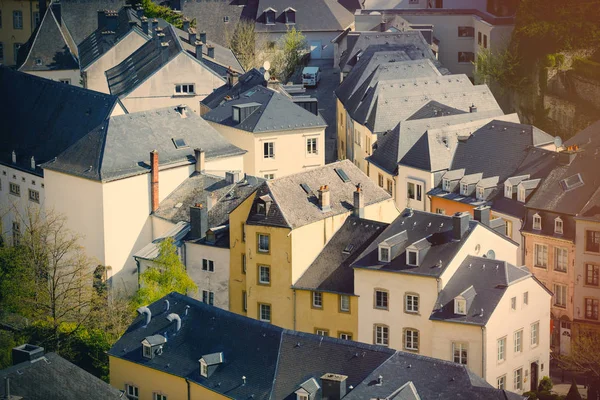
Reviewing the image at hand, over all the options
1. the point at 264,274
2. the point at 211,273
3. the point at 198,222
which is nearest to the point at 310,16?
the point at 198,222

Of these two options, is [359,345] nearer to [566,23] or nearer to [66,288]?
[66,288]

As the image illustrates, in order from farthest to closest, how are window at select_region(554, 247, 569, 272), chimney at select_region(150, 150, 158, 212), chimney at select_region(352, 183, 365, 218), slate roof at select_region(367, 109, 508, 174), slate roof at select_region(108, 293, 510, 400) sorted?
slate roof at select_region(367, 109, 508, 174) < chimney at select_region(150, 150, 158, 212) < window at select_region(554, 247, 569, 272) < chimney at select_region(352, 183, 365, 218) < slate roof at select_region(108, 293, 510, 400)

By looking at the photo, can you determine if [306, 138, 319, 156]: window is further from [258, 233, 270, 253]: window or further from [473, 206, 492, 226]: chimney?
[258, 233, 270, 253]: window

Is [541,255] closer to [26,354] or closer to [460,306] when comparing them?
[460,306]

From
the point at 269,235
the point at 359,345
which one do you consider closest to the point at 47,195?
the point at 269,235

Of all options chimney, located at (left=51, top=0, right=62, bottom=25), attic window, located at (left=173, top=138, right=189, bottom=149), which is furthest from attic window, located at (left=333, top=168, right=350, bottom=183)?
chimney, located at (left=51, top=0, right=62, bottom=25)

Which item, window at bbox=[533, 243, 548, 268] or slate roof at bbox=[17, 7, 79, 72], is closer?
window at bbox=[533, 243, 548, 268]
